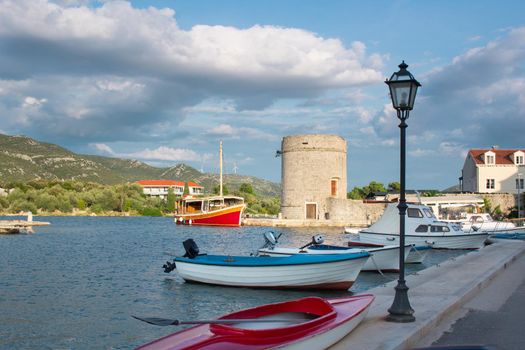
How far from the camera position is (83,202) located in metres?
88.8

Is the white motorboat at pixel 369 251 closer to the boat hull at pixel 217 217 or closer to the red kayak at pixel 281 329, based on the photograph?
the red kayak at pixel 281 329

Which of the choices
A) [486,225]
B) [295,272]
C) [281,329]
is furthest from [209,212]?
[281,329]

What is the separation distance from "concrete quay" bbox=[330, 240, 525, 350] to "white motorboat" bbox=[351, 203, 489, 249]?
8334 millimetres

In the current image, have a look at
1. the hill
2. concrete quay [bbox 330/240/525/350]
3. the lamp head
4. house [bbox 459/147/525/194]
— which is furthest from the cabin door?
the hill

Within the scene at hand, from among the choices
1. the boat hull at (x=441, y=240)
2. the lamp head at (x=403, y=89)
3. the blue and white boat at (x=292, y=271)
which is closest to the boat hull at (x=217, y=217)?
the boat hull at (x=441, y=240)

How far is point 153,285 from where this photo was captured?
17.8 m

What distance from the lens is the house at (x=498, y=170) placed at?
53188mm

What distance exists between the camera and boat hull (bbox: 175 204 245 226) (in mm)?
58875

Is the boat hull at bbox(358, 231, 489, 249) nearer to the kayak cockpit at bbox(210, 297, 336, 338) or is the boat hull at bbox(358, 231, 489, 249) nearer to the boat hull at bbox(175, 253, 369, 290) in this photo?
the boat hull at bbox(175, 253, 369, 290)

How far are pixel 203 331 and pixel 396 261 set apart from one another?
14649 mm

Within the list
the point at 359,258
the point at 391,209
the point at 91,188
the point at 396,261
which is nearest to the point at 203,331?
the point at 359,258

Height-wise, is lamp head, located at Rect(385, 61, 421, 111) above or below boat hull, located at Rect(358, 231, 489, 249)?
above

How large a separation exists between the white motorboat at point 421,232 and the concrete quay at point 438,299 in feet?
27.3

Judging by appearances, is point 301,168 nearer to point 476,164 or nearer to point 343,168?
point 343,168
